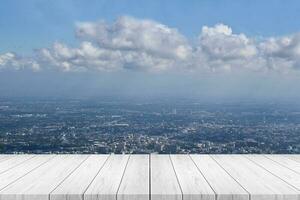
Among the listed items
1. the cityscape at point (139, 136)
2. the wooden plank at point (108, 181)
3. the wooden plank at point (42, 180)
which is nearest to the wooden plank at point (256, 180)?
the wooden plank at point (108, 181)

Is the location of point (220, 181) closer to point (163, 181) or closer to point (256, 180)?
point (256, 180)

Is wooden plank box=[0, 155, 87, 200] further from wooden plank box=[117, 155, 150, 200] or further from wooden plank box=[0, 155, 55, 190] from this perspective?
wooden plank box=[117, 155, 150, 200]

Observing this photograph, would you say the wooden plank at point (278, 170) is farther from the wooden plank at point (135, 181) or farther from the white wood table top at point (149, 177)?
the wooden plank at point (135, 181)

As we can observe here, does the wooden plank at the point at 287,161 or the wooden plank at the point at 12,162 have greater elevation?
the wooden plank at the point at 12,162

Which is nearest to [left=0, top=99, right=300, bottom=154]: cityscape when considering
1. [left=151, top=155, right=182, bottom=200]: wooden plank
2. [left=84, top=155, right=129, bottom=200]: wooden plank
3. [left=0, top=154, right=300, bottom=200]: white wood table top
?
[left=0, top=154, right=300, bottom=200]: white wood table top

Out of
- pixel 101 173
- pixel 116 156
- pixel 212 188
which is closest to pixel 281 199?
pixel 212 188
